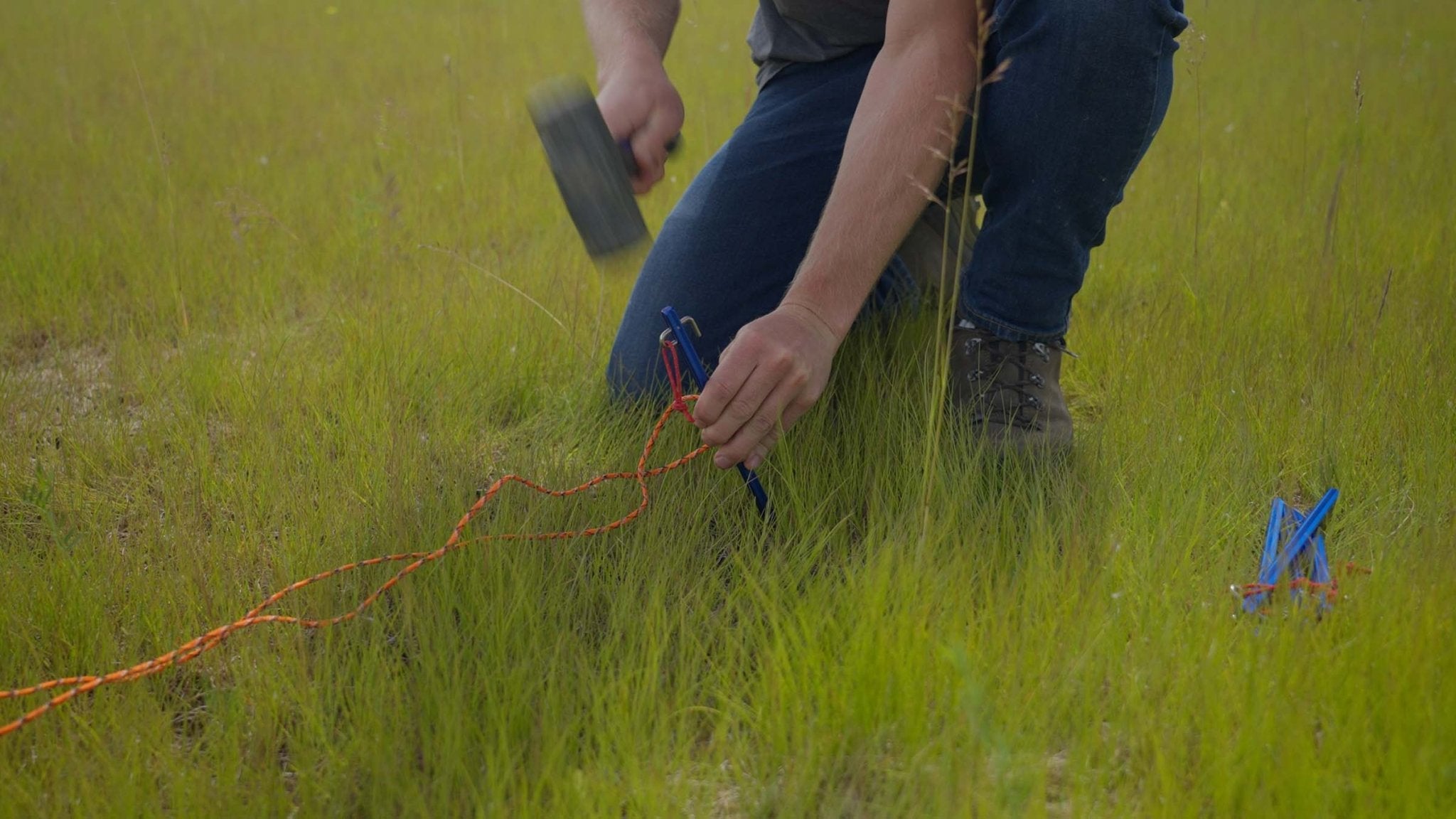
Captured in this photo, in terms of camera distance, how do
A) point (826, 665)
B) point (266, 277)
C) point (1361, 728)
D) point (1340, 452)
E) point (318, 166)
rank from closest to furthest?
point (1361, 728), point (826, 665), point (1340, 452), point (266, 277), point (318, 166)

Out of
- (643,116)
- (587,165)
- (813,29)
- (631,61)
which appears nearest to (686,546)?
(587,165)

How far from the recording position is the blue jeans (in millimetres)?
1701

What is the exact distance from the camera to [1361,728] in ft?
4.00

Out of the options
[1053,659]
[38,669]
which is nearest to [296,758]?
[38,669]

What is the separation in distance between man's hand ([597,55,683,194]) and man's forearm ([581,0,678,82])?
0.08 metres

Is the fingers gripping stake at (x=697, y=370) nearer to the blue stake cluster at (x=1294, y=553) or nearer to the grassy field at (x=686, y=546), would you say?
the grassy field at (x=686, y=546)

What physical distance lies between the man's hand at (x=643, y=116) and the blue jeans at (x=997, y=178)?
32 cm

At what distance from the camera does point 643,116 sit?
192cm

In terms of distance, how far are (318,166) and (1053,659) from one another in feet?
11.3

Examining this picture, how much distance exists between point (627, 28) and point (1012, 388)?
0.98 meters

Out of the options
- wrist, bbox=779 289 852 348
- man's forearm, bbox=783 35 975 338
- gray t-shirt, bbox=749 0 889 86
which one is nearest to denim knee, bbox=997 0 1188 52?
man's forearm, bbox=783 35 975 338

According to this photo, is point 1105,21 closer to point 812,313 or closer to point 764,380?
point 812,313

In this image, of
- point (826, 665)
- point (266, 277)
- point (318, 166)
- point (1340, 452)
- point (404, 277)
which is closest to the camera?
point (826, 665)

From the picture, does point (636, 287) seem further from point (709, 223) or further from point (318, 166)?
point (318, 166)
